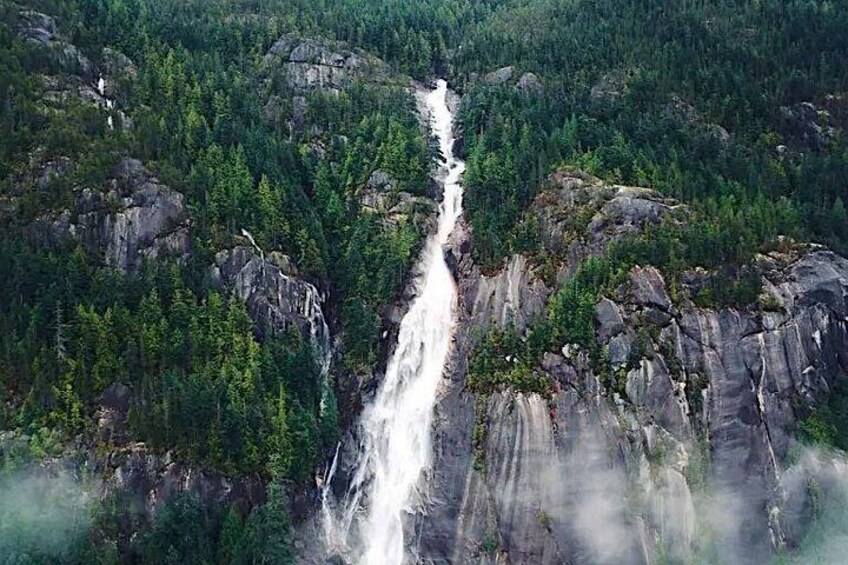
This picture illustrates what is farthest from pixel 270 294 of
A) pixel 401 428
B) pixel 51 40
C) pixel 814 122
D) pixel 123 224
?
pixel 814 122

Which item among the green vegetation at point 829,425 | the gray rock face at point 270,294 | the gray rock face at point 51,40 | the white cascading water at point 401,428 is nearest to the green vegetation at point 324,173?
the green vegetation at point 829,425

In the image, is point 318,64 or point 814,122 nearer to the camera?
point 814,122

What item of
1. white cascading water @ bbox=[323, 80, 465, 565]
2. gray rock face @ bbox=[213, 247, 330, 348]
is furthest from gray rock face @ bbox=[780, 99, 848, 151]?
gray rock face @ bbox=[213, 247, 330, 348]

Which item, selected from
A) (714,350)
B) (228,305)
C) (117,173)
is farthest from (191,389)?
(714,350)

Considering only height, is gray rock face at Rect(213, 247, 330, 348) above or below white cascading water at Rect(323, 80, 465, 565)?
above

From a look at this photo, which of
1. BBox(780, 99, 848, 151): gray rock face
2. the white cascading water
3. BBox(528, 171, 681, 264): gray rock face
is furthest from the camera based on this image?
BBox(780, 99, 848, 151): gray rock face

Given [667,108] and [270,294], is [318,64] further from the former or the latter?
[270,294]

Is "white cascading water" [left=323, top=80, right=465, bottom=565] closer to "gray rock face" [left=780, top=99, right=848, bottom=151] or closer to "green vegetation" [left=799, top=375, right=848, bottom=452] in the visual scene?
"green vegetation" [left=799, top=375, right=848, bottom=452]
